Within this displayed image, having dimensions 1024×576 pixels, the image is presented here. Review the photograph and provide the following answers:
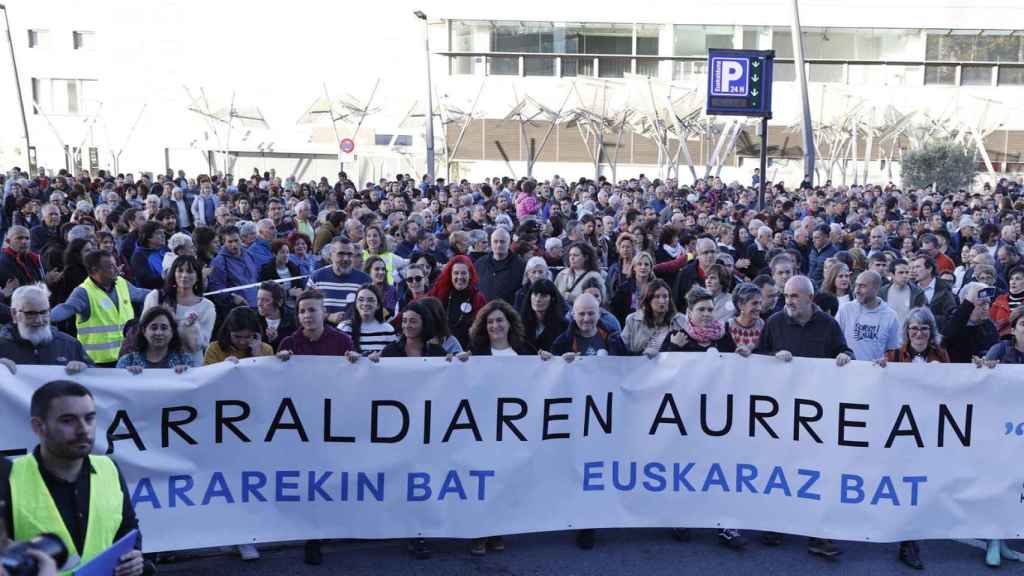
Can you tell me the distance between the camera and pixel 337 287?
9.24 metres

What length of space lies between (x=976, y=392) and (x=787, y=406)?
3.46 ft

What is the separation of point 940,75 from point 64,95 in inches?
1648

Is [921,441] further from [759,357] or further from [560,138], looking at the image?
[560,138]

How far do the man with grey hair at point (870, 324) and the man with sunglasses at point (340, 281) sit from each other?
3830mm

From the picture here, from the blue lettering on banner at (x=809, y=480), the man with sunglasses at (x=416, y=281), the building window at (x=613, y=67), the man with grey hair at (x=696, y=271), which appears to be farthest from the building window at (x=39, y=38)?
the blue lettering on banner at (x=809, y=480)

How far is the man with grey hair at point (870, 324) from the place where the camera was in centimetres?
787

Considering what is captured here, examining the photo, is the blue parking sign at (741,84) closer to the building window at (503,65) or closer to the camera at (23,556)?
the camera at (23,556)

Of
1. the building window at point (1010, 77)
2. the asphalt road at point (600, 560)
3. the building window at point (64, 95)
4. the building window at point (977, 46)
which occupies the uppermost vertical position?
the building window at point (977, 46)

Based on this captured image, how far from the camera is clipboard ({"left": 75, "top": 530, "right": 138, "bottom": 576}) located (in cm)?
359

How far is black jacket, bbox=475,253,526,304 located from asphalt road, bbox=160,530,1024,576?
3609mm

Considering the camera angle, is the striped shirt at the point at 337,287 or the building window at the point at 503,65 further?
the building window at the point at 503,65

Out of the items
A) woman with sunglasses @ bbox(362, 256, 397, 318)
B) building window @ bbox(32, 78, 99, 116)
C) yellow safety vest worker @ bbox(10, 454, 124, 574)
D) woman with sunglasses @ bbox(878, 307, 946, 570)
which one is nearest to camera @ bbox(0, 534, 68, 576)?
yellow safety vest worker @ bbox(10, 454, 124, 574)

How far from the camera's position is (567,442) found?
6.50 meters

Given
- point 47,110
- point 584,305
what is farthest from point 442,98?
point 584,305
